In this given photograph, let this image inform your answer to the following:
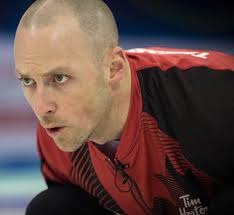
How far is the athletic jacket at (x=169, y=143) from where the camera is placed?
128cm

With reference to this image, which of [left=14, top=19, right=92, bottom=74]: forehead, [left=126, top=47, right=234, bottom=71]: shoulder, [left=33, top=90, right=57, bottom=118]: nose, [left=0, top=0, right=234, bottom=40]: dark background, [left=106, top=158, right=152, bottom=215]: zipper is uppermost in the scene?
[left=14, top=19, right=92, bottom=74]: forehead

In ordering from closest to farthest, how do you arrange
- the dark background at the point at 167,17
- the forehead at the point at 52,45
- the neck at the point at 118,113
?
the forehead at the point at 52,45 → the neck at the point at 118,113 → the dark background at the point at 167,17

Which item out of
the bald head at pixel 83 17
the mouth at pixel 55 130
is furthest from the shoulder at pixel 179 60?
the mouth at pixel 55 130

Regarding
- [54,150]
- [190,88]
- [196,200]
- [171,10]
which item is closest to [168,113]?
[190,88]

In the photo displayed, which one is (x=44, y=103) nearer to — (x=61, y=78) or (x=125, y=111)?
(x=61, y=78)

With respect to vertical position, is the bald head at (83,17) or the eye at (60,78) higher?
the bald head at (83,17)

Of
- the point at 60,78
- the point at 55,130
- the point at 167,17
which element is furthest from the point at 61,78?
the point at 167,17

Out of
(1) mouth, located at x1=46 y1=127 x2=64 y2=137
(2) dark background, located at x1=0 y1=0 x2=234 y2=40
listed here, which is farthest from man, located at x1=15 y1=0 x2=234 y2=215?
(2) dark background, located at x1=0 y1=0 x2=234 y2=40

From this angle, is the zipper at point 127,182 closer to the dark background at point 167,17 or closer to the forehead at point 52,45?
the forehead at point 52,45

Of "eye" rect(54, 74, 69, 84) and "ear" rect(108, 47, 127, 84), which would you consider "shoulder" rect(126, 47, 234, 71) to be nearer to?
"ear" rect(108, 47, 127, 84)

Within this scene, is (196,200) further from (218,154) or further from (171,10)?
(171,10)

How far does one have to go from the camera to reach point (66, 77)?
1234 millimetres

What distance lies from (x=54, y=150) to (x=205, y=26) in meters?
1.00

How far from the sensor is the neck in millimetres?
1345
